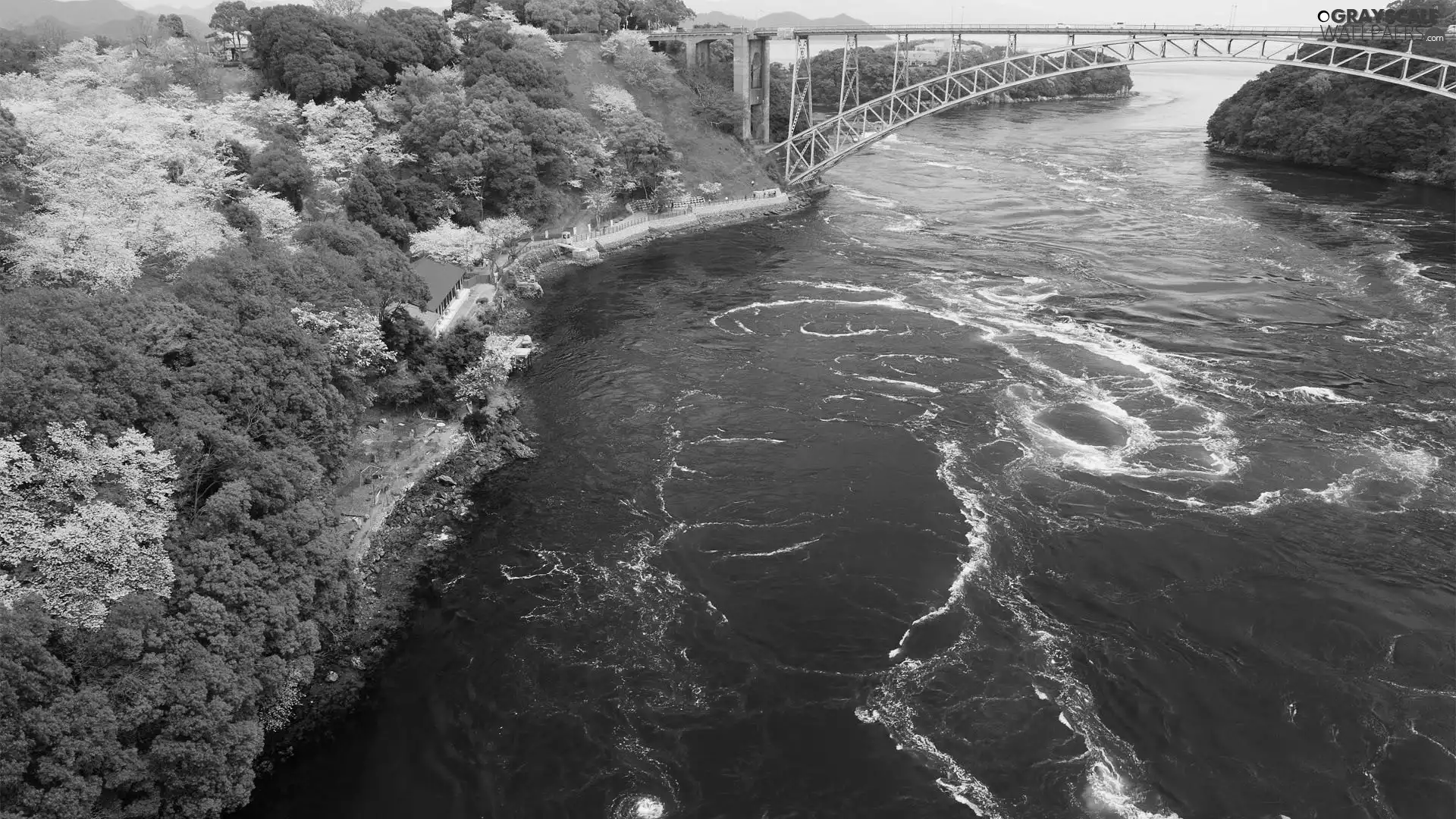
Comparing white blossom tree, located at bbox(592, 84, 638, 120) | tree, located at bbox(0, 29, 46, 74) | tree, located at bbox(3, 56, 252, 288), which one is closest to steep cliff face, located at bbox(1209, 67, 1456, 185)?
white blossom tree, located at bbox(592, 84, 638, 120)

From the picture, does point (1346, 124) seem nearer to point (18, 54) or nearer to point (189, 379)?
point (189, 379)

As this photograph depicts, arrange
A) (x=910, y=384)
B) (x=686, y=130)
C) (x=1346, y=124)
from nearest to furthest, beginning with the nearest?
(x=910, y=384) → (x=686, y=130) → (x=1346, y=124)

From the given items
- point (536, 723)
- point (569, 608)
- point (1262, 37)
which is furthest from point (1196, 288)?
point (536, 723)

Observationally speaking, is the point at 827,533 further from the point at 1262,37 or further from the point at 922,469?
the point at 1262,37

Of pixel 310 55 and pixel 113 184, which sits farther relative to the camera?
pixel 310 55

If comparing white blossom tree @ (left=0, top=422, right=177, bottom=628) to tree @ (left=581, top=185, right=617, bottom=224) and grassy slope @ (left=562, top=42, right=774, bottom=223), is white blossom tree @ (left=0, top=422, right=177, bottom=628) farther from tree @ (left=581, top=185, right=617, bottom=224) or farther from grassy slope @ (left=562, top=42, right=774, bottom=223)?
grassy slope @ (left=562, top=42, right=774, bottom=223)

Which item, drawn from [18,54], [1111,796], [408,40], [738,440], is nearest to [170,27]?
[18,54]
